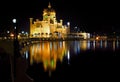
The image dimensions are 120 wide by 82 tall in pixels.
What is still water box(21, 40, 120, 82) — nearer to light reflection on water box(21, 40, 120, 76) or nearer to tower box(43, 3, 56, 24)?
light reflection on water box(21, 40, 120, 76)

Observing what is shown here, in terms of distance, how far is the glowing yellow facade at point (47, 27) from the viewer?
11519 centimetres

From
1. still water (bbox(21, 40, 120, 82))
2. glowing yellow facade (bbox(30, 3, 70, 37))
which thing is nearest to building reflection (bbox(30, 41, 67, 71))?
still water (bbox(21, 40, 120, 82))

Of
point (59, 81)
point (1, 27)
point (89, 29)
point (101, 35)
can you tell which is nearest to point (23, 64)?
point (59, 81)

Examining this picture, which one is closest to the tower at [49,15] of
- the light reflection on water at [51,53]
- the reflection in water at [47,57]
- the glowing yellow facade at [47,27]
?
the glowing yellow facade at [47,27]

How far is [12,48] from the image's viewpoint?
A: 4.69 metres

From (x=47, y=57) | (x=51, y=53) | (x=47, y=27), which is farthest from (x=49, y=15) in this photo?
(x=47, y=57)

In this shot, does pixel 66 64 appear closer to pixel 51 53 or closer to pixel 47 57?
pixel 47 57

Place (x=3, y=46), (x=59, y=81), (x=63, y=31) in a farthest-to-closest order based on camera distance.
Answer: (x=63, y=31) < (x=59, y=81) < (x=3, y=46)

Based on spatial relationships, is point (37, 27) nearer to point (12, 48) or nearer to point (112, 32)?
point (112, 32)

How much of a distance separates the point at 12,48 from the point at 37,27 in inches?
4454

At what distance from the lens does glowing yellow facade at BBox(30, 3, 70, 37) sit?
115m

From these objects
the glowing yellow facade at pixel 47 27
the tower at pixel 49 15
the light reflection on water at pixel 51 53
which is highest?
the tower at pixel 49 15

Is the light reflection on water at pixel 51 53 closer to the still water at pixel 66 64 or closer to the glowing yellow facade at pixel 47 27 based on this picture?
the still water at pixel 66 64

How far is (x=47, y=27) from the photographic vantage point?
11644cm
